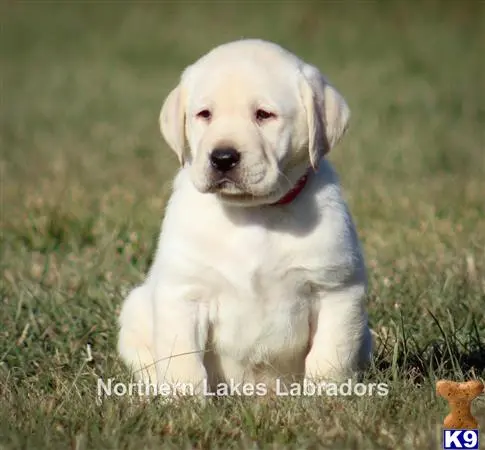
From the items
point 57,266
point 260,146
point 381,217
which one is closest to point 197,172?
point 260,146

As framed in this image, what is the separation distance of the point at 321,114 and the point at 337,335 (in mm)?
774

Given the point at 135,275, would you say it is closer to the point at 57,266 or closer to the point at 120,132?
the point at 57,266

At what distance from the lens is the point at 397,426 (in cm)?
364

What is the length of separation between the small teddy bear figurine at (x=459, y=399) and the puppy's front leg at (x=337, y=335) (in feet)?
2.05

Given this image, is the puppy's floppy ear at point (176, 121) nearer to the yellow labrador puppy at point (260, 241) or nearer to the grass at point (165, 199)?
the yellow labrador puppy at point (260, 241)

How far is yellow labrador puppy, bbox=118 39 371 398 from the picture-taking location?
3.99 metres

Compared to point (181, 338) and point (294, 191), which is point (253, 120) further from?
point (181, 338)

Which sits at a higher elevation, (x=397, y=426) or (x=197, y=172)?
(x=197, y=172)

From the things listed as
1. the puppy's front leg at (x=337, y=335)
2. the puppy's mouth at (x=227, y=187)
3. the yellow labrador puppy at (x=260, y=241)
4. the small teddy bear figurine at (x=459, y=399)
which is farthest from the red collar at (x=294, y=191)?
the small teddy bear figurine at (x=459, y=399)

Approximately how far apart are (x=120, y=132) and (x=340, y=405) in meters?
7.59

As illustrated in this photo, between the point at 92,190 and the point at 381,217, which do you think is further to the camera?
the point at 92,190

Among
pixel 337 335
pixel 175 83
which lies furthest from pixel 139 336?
pixel 175 83

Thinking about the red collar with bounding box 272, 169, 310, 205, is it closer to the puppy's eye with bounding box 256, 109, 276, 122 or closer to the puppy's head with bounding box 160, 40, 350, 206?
the puppy's head with bounding box 160, 40, 350, 206

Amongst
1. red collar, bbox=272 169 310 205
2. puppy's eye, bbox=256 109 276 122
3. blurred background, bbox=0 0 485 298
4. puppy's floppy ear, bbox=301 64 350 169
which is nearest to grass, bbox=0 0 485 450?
blurred background, bbox=0 0 485 298
